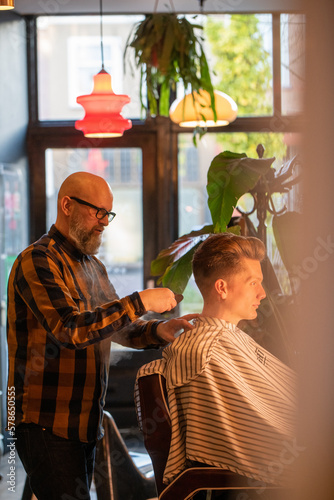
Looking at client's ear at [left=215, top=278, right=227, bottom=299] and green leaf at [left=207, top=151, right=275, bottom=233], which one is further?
green leaf at [left=207, top=151, right=275, bottom=233]

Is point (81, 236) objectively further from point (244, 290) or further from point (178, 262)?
point (178, 262)

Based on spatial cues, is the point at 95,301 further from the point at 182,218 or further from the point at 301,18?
the point at 182,218

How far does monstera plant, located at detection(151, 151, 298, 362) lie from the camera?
2.51 metres

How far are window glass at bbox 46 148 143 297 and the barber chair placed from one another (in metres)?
3.24

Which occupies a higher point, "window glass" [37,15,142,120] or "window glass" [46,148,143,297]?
"window glass" [37,15,142,120]

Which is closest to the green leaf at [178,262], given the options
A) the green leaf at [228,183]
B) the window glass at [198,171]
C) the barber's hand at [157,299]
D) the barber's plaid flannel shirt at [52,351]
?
the green leaf at [228,183]

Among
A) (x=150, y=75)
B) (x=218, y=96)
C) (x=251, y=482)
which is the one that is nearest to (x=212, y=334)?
(x=251, y=482)

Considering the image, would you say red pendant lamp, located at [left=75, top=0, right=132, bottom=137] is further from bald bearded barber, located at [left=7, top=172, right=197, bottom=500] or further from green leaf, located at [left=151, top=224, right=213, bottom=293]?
bald bearded barber, located at [left=7, top=172, right=197, bottom=500]

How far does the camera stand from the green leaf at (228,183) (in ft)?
8.23

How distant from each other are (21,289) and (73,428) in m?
0.43

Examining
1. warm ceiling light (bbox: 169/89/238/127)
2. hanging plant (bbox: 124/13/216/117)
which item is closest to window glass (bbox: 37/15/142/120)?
warm ceiling light (bbox: 169/89/238/127)

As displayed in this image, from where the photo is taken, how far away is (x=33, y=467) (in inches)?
69.7

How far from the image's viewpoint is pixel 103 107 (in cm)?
304

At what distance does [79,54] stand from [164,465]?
3.92 m
